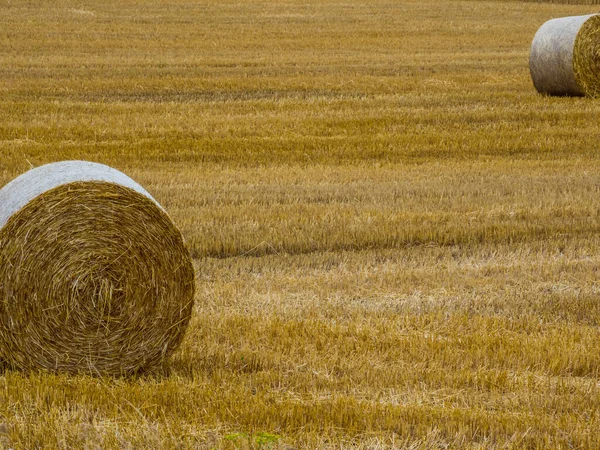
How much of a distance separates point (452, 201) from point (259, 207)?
220 centimetres

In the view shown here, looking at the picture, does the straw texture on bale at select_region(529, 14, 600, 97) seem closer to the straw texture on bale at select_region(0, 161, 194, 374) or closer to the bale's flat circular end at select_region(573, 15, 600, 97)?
the bale's flat circular end at select_region(573, 15, 600, 97)

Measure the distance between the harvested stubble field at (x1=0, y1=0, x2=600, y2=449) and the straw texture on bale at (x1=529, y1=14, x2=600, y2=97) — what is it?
19.9 inches

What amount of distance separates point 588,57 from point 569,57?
1.06 ft

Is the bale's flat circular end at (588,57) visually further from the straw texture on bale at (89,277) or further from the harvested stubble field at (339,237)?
the straw texture on bale at (89,277)

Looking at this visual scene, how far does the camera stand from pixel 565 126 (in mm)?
16625

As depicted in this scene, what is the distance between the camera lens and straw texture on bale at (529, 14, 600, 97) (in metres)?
17.7

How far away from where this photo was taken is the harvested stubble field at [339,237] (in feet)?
17.3

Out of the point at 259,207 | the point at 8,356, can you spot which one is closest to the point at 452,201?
the point at 259,207

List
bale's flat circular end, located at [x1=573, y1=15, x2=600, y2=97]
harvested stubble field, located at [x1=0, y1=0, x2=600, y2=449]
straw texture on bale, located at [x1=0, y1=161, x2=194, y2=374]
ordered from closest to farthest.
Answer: harvested stubble field, located at [x1=0, y1=0, x2=600, y2=449] → straw texture on bale, located at [x1=0, y1=161, x2=194, y2=374] → bale's flat circular end, located at [x1=573, y1=15, x2=600, y2=97]

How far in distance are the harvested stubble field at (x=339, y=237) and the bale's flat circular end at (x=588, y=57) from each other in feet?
1.89

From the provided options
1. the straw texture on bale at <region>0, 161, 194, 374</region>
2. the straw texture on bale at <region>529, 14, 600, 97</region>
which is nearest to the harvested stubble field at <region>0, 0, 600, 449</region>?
the straw texture on bale at <region>0, 161, 194, 374</region>

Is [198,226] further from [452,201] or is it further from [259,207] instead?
[452,201]

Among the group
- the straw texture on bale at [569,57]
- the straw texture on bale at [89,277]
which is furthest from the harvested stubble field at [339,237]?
the straw texture on bale at [569,57]

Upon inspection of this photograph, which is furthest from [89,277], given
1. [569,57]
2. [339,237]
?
[569,57]
